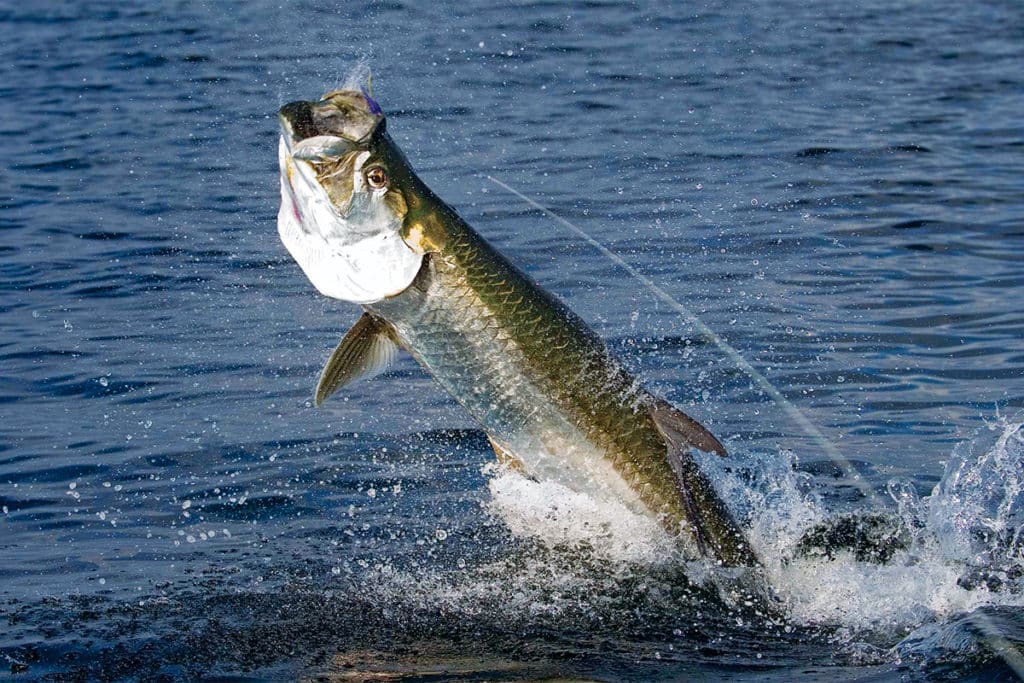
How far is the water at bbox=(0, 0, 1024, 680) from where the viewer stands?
5.23m

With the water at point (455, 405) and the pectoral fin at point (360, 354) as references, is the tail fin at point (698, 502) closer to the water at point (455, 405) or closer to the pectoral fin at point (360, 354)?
the water at point (455, 405)

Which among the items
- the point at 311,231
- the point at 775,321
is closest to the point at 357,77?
the point at 311,231

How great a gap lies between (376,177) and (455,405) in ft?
10.4

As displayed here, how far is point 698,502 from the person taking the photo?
518cm

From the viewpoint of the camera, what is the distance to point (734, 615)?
17.3 feet

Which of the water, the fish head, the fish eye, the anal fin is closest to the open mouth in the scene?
the fish head

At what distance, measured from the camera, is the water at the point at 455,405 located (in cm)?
523

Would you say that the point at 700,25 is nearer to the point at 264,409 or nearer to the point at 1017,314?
the point at 1017,314

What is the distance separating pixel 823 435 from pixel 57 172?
8159mm

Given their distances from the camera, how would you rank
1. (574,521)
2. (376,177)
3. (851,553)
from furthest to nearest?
(851,553)
(574,521)
(376,177)

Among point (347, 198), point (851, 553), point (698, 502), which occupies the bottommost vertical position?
point (851, 553)

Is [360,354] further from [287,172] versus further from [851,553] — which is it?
[851,553]

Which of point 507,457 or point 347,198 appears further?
point 507,457

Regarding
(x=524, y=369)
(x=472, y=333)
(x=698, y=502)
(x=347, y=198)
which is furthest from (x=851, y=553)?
(x=347, y=198)
